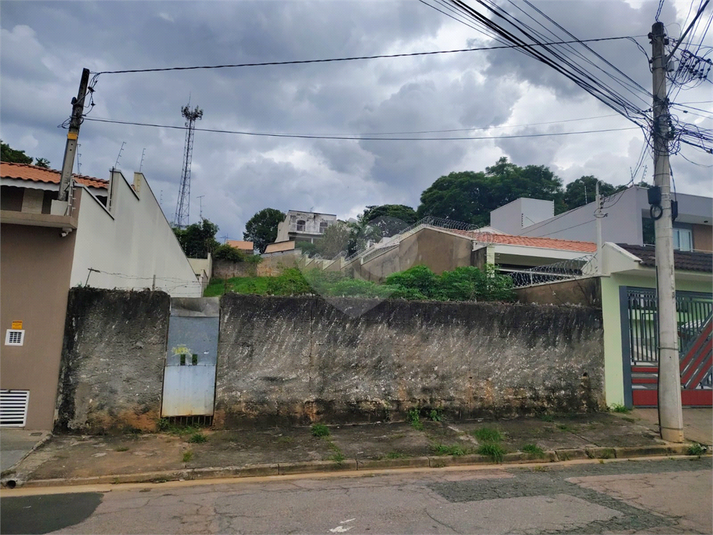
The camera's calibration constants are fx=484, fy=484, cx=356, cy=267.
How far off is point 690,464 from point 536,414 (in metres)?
2.51

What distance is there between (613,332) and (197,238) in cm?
2910

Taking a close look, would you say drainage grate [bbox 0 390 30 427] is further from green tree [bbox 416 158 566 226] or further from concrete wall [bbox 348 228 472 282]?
green tree [bbox 416 158 566 226]

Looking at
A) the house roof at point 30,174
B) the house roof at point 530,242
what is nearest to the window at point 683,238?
the house roof at point 530,242

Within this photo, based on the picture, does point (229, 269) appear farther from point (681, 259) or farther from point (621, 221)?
point (681, 259)

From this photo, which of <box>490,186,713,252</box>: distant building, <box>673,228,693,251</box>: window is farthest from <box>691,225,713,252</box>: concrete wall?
<box>673,228,693,251</box>: window

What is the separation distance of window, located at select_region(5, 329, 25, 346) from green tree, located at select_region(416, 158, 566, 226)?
30230 mm

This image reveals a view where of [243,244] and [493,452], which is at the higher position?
[243,244]

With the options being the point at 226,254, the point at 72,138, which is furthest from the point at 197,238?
the point at 72,138

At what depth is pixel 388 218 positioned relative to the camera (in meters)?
25.7

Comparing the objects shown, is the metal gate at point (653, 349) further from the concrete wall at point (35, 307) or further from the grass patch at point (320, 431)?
the concrete wall at point (35, 307)

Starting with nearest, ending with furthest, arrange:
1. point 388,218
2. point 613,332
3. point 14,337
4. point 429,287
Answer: point 14,337, point 613,332, point 429,287, point 388,218

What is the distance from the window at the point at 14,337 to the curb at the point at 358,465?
2357 mm

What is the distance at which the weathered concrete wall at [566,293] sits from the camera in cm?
A: 1035

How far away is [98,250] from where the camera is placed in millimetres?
8758
